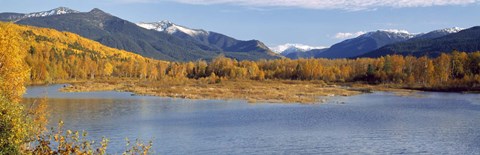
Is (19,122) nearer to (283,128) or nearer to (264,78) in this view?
(283,128)

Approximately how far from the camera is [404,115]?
64375 mm

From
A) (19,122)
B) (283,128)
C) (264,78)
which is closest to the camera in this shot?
(19,122)

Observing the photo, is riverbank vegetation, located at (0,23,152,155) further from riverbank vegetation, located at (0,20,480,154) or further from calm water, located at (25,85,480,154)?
calm water, located at (25,85,480,154)

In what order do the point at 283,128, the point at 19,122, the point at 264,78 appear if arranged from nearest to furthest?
the point at 19,122 → the point at 283,128 → the point at 264,78

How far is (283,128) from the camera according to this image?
5094cm

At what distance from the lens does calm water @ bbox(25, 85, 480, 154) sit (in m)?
39.4

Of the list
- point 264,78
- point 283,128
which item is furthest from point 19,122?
point 264,78

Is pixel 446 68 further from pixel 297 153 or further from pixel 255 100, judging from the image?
pixel 297 153

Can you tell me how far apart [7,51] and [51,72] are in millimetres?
155980

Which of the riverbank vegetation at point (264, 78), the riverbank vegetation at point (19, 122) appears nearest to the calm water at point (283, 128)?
the riverbank vegetation at point (19, 122)

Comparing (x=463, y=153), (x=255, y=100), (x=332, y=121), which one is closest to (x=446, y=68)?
(x=255, y=100)

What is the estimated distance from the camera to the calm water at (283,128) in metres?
39.4

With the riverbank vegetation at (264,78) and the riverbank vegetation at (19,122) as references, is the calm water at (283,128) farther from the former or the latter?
the riverbank vegetation at (264,78)

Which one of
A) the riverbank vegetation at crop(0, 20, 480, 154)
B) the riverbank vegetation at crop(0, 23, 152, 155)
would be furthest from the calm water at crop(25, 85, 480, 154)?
the riverbank vegetation at crop(0, 20, 480, 154)
